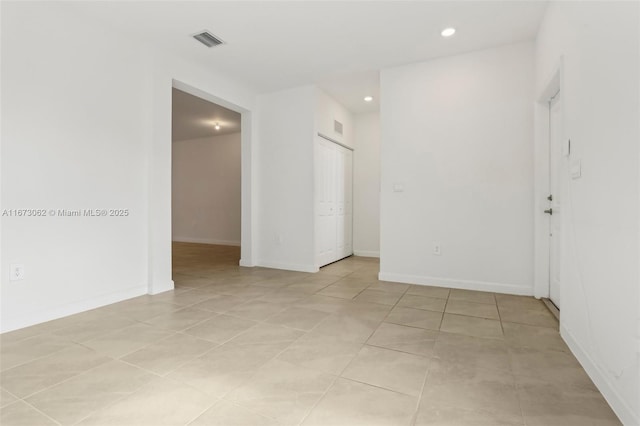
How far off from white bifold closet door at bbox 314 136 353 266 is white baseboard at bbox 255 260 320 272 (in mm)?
160

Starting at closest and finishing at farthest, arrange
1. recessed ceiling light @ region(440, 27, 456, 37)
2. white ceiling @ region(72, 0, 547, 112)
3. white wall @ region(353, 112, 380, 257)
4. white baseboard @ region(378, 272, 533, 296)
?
white ceiling @ region(72, 0, 547, 112), recessed ceiling light @ region(440, 27, 456, 37), white baseboard @ region(378, 272, 533, 296), white wall @ region(353, 112, 380, 257)

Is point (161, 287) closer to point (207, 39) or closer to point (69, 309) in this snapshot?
point (69, 309)

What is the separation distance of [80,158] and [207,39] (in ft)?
5.85

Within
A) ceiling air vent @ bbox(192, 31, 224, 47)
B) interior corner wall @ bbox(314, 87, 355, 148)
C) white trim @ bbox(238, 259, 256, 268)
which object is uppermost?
ceiling air vent @ bbox(192, 31, 224, 47)

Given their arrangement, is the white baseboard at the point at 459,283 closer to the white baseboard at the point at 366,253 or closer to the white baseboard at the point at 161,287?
the white baseboard at the point at 366,253

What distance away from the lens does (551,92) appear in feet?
9.48

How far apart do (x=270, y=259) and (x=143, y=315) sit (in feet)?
7.75

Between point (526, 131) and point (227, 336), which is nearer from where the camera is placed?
point (227, 336)

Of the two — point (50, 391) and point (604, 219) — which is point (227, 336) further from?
point (604, 219)

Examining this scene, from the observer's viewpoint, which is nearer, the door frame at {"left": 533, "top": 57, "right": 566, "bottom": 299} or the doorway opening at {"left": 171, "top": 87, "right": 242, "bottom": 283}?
the door frame at {"left": 533, "top": 57, "right": 566, "bottom": 299}

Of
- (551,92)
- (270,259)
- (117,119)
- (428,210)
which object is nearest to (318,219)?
(270,259)

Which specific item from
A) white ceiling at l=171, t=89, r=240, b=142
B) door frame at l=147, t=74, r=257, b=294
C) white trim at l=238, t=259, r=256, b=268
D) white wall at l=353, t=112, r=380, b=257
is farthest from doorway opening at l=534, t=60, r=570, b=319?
white ceiling at l=171, t=89, r=240, b=142

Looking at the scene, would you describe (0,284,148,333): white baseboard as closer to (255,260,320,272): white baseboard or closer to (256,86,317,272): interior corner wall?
(255,260,320,272): white baseboard

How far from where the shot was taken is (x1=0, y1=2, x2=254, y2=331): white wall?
2.41m
